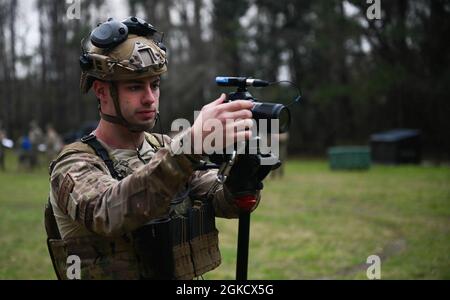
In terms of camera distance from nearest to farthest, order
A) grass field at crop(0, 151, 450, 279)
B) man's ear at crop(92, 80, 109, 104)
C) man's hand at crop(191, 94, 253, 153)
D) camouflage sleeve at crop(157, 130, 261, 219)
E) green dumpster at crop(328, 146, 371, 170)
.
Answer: man's hand at crop(191, 94, 253, 153) < man's ear at crop(92, 80, 109, 104) < camouflage sleeve at crop(157, 130, 261, 219) < grass field at crop(0, 151, 450, 279) < green dumpster at crop(328, 146, 371, 170)

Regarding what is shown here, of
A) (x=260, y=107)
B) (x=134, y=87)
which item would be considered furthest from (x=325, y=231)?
(x=260, y=107)

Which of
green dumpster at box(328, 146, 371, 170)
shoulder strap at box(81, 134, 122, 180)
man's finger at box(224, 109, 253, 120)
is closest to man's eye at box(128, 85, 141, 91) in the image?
shoulder strap at box(81, 134, 122, 180)

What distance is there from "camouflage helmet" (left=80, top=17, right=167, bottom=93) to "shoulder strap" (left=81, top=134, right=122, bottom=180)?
28cm

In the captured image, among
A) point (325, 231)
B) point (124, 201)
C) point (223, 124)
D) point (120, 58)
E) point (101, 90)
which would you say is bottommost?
point (325, 231)

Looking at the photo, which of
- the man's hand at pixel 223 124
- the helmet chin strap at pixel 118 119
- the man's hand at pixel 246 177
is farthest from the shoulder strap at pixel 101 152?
the man's hand at pixel 223 124

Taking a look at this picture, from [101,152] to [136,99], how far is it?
279mm

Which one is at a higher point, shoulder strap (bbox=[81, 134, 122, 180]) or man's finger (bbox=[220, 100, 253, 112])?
man's finger (bbox=[220, 100, 253, 112])

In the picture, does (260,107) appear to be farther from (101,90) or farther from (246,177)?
(101,90)

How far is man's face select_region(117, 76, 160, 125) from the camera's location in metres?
2.24

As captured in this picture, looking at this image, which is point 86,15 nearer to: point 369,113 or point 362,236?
point 369,113

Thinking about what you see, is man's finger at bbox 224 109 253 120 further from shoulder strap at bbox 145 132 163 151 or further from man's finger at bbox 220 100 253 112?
shoulder strap at bbox 145 132 163 151

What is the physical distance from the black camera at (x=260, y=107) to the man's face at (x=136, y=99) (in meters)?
0.32

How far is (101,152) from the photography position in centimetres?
227

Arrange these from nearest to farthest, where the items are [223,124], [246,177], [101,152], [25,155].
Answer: [223,124] < [246,177] < [101,152] < [25,155]
